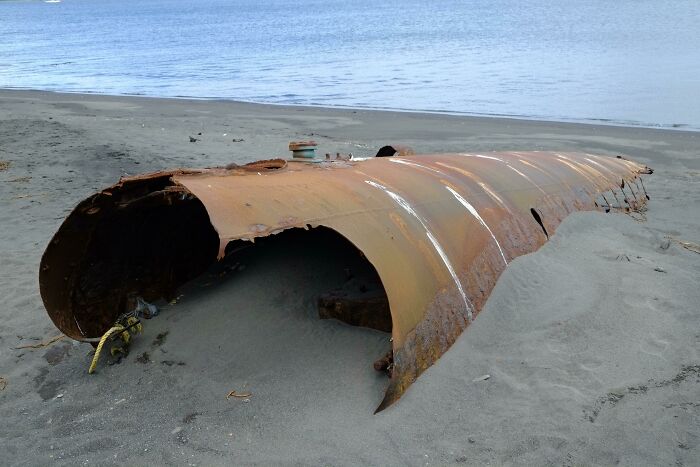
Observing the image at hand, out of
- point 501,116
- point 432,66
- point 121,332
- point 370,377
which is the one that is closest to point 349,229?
point 370,377

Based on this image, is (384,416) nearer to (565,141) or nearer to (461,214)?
(461,214)

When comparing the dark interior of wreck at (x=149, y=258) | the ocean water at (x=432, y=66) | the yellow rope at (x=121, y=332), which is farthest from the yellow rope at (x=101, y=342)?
the ocean water at (x=432, y=66)

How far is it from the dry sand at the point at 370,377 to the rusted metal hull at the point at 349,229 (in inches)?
7.4

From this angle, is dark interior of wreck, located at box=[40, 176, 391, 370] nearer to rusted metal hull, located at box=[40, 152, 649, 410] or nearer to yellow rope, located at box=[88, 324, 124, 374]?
rusted metal hull, located at box=[40, 152, 649, 410]

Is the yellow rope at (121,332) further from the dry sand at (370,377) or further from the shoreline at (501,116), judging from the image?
the shoreline at (501,116)

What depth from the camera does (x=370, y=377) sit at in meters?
3.38

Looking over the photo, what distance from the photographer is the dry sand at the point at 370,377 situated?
2.99 meters

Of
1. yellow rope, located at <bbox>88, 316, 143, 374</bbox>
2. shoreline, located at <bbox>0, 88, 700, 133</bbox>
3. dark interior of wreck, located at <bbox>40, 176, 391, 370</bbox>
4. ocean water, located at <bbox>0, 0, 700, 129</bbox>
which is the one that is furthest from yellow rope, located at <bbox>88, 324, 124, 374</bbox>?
ocean water, located at <bbox>0, 0, 700, 129</bbox>

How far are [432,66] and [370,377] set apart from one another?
22.9 metres

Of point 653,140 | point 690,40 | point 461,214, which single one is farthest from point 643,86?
point 461,214

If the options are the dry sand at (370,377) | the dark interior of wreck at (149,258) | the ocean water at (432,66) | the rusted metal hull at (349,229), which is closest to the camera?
the dry sand at (370,377)

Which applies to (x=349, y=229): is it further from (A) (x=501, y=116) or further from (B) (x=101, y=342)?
(A) (x=501, y=116)

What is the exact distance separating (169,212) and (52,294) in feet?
2.88

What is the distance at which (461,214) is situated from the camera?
4074 millimetres
